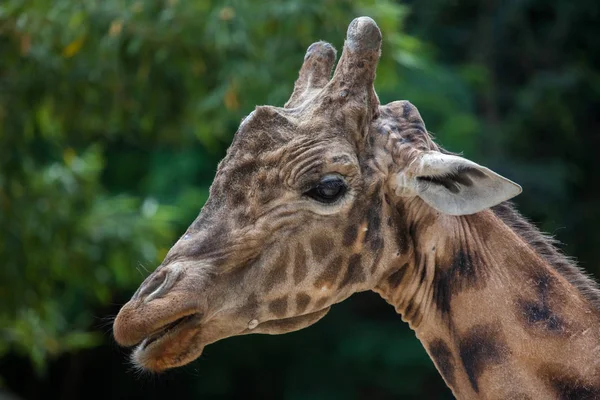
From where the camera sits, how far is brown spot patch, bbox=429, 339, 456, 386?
13.0ft

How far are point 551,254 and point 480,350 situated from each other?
0.50m

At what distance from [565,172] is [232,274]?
14.1m

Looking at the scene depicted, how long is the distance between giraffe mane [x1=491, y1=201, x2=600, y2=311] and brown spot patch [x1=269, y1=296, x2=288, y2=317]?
93cm

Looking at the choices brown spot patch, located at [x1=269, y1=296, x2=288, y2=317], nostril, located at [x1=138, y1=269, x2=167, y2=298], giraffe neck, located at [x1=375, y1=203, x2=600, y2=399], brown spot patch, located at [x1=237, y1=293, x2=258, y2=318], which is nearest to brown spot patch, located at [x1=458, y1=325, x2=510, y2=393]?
giraffe neck, located at [x1=375, y1=203, x2=600, y2=399]

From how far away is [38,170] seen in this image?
1048cm

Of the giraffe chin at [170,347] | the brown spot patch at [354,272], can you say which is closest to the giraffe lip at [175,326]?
the giraffe chin at [170,347]

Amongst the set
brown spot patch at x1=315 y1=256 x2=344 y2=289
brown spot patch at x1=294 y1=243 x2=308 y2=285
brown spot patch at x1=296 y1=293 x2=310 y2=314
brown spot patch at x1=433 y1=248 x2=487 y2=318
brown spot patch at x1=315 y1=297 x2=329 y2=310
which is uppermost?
brown spot patch at x1=294 y1=243 x2=308 y2=285

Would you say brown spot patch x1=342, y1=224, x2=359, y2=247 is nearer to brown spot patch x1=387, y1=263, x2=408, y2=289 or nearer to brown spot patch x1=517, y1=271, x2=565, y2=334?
brown spot patch x1=387, y1=263, x2=408, y2=289

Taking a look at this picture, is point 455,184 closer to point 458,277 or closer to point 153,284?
point 458,277

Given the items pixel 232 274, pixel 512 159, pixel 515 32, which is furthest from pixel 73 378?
pixel 232 274

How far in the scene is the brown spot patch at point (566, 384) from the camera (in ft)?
12.3

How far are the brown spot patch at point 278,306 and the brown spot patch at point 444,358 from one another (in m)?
0.61

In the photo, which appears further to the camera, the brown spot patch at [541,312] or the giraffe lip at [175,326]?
the brown spot patch at [541,312]

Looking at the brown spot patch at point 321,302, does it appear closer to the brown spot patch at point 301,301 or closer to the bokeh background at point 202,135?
the brown spot patch at point 301,301
